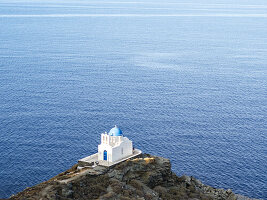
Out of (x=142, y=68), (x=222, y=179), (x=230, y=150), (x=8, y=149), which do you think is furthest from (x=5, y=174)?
(x=142, y=68)

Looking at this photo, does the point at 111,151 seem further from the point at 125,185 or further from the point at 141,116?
the point at 141,116

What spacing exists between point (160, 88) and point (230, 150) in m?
54.2

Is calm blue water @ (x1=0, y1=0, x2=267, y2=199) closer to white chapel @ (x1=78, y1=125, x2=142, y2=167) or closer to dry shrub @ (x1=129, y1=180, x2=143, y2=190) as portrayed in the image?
white chapel @ (x1=78, y1=125, x2=142, y2=167)

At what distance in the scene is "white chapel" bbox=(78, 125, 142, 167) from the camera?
76.6 metres

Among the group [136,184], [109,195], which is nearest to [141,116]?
[136,184]

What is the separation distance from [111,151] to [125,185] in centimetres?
905

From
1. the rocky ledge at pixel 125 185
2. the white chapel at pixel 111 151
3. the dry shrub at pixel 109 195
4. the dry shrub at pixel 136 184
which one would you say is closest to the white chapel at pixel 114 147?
the white chapel at pixel 111 151

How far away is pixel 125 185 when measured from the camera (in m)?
68.8

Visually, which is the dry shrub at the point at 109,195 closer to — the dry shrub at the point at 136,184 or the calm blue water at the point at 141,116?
the dry shrub at the point at 136,184

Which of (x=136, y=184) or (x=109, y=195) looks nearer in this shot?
(x=109, y=195)

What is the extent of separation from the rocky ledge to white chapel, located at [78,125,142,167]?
6.36 feet

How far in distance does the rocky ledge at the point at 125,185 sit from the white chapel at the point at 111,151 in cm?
194

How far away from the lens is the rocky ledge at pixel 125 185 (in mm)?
64500

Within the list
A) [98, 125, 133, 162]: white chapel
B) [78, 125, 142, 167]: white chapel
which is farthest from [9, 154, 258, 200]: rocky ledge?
[98, 125, 133, 162]: white chapel
